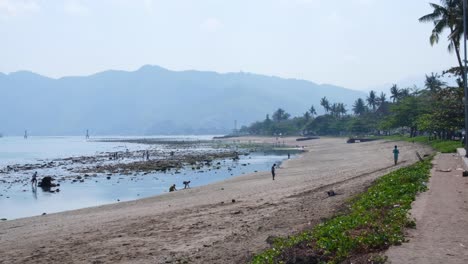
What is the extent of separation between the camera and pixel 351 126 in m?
130

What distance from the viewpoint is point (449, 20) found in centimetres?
3541

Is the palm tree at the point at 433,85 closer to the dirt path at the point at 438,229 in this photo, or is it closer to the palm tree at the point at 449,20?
the palm tree at the point at 449,20

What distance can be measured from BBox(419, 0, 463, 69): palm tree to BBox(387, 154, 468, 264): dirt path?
766 inches

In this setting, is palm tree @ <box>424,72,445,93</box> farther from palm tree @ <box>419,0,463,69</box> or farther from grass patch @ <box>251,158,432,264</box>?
grass patch @ <box>251,158,432,264</box>

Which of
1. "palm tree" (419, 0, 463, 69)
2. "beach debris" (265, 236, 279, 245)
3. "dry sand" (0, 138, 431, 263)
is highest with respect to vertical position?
"palm tree" (419, 0, 463, 69)

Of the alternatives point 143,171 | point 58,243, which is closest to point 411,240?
point 58,243

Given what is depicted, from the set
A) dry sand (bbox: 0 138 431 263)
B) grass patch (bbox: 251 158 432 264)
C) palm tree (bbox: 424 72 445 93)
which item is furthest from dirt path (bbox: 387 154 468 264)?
palm tree (bbox: 424 72 445 93)

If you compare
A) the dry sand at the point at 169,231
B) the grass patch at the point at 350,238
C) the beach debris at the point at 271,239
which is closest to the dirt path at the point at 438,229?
the grass patch at the point at 350,238

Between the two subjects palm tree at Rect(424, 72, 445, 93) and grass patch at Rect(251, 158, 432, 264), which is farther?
palm tree at Rect(424, 72, 445, 93)

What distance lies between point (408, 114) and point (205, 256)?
3149 inches

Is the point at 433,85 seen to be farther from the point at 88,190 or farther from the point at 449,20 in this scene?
the point at 88,190

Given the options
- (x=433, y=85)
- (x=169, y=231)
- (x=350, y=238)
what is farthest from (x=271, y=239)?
(x=433, y=85)

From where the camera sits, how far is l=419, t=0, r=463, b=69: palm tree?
33.7 m

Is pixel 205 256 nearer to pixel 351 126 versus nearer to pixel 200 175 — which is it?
pixel 200 175
